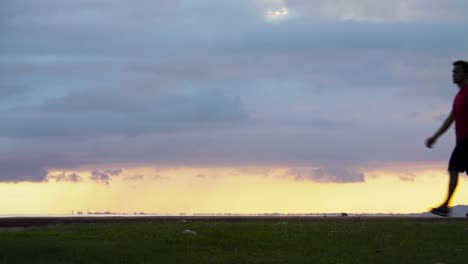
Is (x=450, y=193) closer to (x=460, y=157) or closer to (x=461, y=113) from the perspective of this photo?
(x=460, y=157)

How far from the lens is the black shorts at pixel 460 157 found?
13469 mm

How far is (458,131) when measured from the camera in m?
13.6
